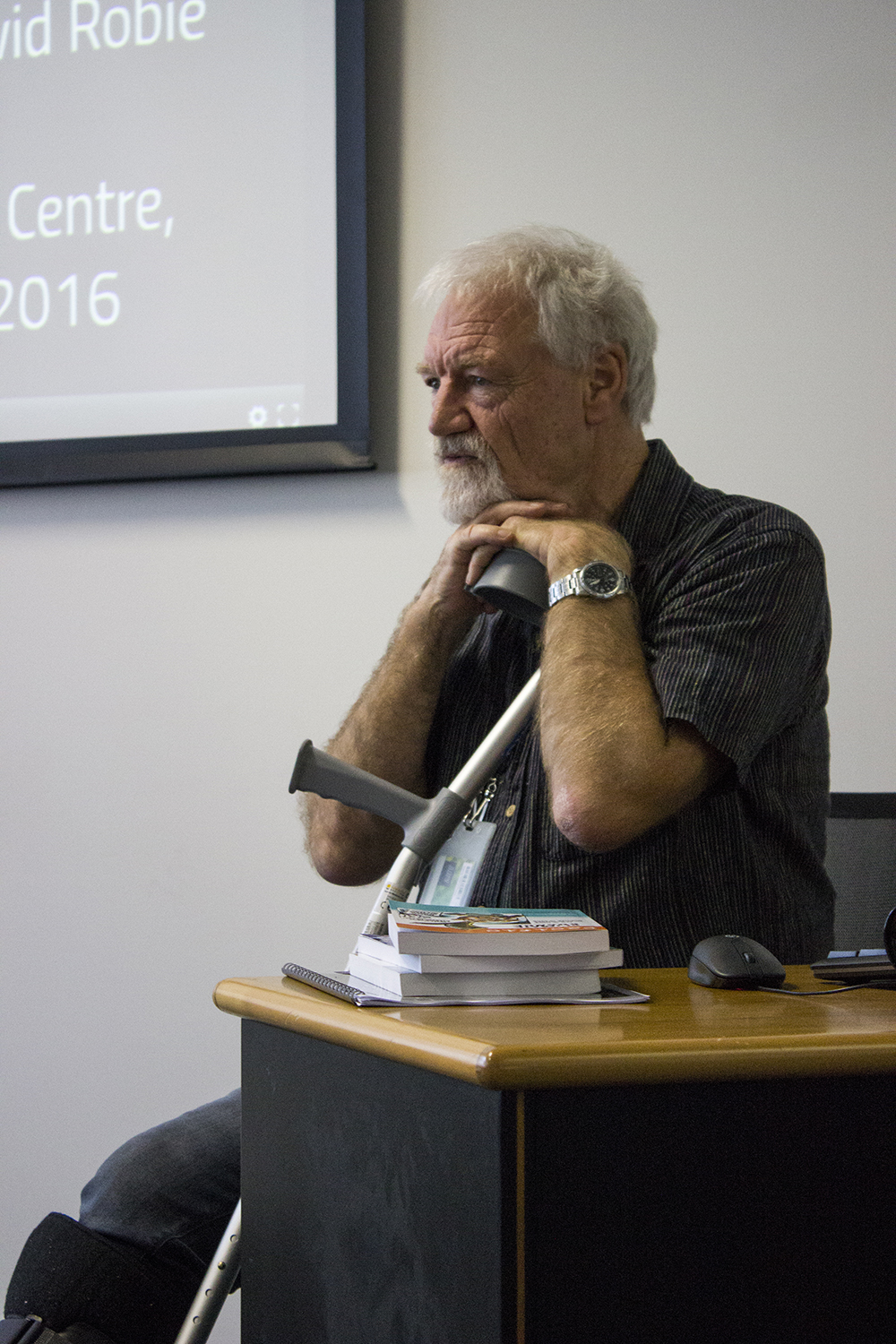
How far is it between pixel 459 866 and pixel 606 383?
24.6 inches

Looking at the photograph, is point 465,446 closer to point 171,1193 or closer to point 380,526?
point 380,526

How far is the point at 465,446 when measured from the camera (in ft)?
4.95

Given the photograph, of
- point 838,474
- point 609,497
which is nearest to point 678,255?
point 838,474

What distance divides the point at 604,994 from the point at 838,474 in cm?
129

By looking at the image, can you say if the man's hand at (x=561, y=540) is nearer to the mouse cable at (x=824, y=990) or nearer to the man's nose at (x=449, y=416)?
the man's nose at (x=449, y=416)

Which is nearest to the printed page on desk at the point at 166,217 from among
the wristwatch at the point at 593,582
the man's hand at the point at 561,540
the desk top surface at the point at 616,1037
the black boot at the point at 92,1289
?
the man's hand at the point at 561,540

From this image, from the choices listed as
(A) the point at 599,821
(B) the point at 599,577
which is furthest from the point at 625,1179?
(B) the point at 599,577

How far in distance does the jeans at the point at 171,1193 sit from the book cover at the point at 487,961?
54cm

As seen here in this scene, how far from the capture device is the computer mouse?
3.15 ft

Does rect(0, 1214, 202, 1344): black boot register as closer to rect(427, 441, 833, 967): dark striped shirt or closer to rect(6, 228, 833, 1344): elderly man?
rect(6, 228, 833, 1344): elderly man

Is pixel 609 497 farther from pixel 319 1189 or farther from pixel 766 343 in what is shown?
pixel 319 1189

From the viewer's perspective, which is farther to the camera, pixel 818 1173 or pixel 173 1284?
pixel 173 1284

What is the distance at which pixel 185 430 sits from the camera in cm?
220

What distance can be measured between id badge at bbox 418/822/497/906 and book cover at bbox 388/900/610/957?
413mm
